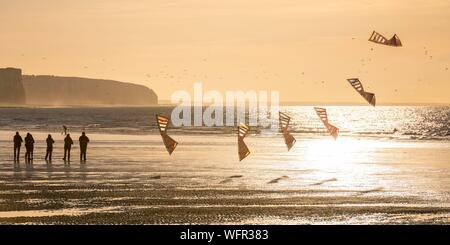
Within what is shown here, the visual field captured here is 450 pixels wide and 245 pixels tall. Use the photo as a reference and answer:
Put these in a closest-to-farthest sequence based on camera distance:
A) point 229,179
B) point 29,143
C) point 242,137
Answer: point 229,179 < point 242,137 < point 29,143

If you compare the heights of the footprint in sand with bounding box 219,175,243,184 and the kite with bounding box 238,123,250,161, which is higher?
the kite with bounding box 238,123,250,161

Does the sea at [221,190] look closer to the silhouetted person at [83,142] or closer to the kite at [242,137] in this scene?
the silhouetted person at [83,142]

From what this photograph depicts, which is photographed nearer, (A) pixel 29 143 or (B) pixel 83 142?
(A) pixel 29 143

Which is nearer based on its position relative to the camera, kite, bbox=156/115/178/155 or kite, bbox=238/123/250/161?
kite, bbox=156/115/178/155

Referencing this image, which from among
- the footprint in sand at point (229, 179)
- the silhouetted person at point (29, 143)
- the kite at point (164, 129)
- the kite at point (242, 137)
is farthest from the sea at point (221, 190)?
the kite at point (164, 129)

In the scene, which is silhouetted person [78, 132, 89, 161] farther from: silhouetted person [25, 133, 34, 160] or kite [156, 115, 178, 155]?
kite [156, 115, 178, 155]

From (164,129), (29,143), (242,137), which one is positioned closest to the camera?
(164,129)

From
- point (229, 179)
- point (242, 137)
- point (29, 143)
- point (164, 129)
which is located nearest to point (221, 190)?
point (229, 179)

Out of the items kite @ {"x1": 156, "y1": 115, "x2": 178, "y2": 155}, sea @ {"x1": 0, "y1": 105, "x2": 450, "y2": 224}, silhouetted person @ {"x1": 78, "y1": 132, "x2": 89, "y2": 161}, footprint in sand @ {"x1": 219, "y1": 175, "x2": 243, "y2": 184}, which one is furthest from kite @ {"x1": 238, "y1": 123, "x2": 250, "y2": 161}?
silhouetted person @ {"x1": 78, "y1": 132, "x2": 89, "y2": 161}

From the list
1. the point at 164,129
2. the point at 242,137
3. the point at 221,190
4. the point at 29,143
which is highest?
the point at 164,129

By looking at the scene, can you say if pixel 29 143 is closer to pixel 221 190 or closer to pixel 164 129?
pixel 164 129
